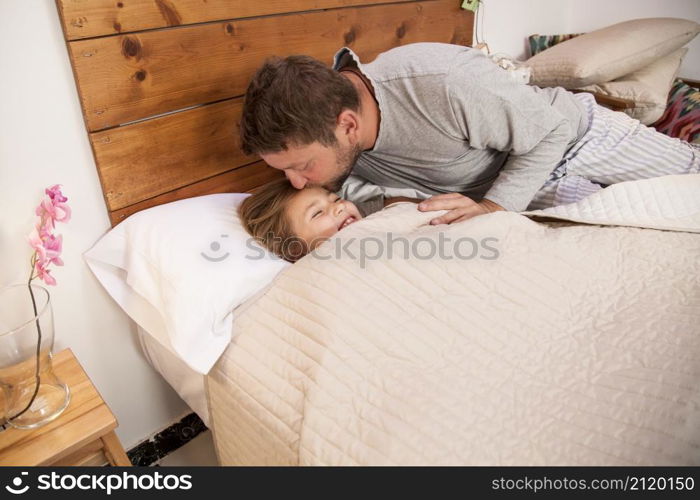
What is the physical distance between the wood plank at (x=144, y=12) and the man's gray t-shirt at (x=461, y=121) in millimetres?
257

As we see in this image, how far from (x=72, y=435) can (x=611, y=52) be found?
2.14 m

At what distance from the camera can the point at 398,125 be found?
133cm

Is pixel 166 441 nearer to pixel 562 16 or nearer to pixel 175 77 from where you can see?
pixel 175 77

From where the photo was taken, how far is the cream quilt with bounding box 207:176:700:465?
72 centimetres

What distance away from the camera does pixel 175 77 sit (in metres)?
1.16

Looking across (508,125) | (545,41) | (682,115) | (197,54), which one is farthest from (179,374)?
(545,41)

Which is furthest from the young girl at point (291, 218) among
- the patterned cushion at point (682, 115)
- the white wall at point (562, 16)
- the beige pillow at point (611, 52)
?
the patterned cushion at point (682, 115)

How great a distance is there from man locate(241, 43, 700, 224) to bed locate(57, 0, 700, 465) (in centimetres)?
17

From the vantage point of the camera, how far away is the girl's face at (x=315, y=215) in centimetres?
123

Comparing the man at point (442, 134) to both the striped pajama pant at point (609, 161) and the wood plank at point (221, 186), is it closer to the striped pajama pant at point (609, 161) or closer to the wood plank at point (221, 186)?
the striped pajama pant at point (609, 161)

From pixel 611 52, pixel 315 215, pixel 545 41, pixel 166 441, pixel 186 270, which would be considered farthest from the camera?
pixel 545 41

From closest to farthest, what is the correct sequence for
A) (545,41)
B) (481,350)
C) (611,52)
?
(481,350) → (611,52) → (545,41)
